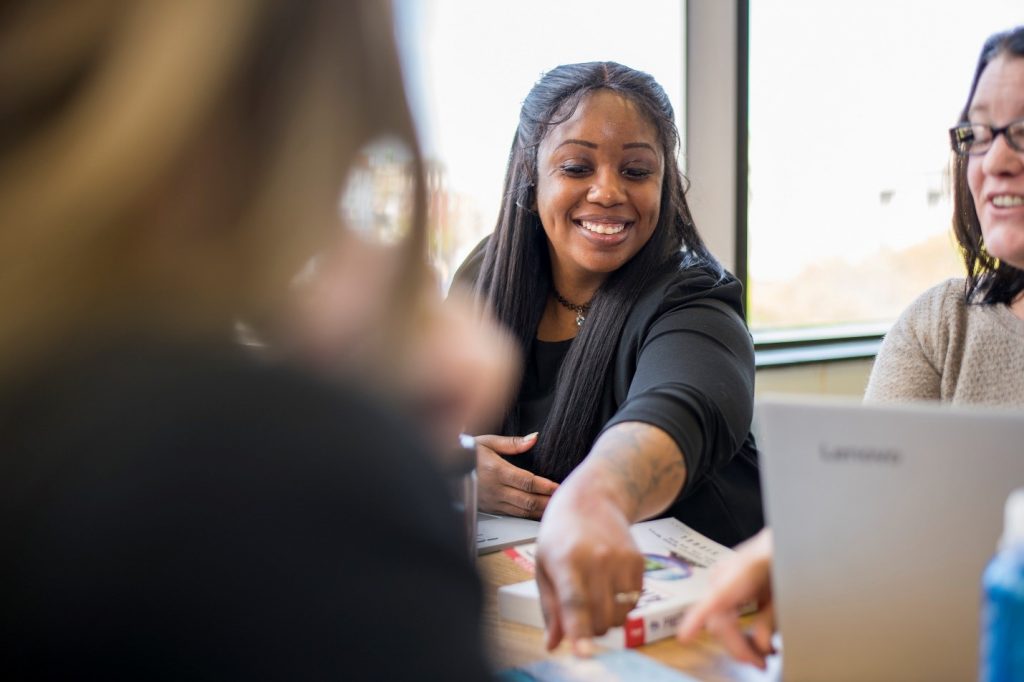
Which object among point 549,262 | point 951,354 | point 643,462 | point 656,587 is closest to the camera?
point 656,587

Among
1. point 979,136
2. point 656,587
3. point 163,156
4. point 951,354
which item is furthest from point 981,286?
point 163,156

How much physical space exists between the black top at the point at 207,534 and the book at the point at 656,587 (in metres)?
0.53

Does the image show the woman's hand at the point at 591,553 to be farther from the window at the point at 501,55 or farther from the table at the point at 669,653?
the window at the point at 501,55

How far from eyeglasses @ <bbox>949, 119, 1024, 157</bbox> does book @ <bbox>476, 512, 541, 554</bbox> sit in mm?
909

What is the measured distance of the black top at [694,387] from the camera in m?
1.28

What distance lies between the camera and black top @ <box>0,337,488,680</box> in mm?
431

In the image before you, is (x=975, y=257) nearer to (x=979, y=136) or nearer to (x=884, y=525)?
(x=979, y=136)

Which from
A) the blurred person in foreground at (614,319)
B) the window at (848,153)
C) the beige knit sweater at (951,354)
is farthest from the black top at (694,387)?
the window at (848,153)

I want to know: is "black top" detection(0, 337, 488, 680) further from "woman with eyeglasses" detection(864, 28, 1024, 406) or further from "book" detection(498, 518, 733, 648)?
"woman with eyeglasses" detection(864, 28, 1024, 406)

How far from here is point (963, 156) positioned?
1.50m

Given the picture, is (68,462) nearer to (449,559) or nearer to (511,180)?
(449,559)

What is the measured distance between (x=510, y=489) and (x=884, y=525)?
0.96m

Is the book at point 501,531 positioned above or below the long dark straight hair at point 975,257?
below

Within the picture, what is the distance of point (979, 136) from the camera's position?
4.64 feet
